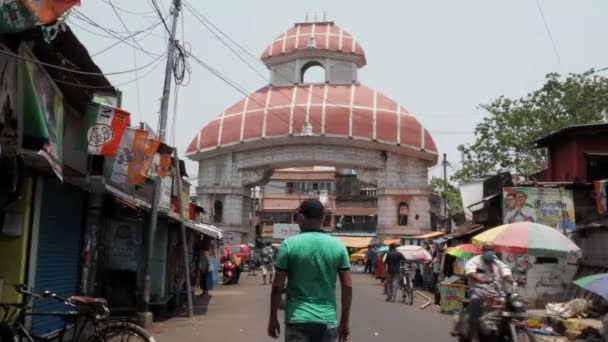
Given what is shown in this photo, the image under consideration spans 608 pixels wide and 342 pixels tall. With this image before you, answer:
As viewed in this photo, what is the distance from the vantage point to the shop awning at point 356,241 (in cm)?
5619

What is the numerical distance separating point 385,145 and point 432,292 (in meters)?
24.2

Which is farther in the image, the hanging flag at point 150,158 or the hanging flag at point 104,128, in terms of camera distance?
the hanging flag at point 150,158

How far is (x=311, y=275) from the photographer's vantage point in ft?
16.3

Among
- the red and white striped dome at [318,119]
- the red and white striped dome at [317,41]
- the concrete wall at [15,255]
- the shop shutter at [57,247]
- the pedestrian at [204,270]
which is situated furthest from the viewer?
the red and white striped dome at [317,41]

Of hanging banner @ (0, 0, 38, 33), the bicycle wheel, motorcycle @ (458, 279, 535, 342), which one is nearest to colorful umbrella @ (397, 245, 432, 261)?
motorcycle @ (458, 279, 535, 342)

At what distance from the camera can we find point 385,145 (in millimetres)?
48188

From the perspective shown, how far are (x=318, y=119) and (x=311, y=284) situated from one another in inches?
1699

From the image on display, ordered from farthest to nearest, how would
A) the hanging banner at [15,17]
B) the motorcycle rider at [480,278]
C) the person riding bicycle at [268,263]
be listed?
the person riding bicycle at [268,263] < the motorcycle rider at [480,278] < the hanging banner at [15,17]

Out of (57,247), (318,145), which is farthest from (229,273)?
(318,145)

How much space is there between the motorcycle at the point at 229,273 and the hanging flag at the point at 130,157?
53.3ft

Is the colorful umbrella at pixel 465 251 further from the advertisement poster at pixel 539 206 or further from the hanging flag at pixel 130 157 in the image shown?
the hanging flag at pixel 130 157

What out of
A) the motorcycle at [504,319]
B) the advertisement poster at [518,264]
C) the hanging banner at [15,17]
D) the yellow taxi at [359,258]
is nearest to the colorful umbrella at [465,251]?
the advertisement poster at [518,264]

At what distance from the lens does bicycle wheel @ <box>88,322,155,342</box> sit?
21.8 ft

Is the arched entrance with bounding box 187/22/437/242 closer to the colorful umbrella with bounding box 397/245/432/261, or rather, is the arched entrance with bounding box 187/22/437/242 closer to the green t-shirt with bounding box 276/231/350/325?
the colorful umbrella with bounding box 397/245/432/261
